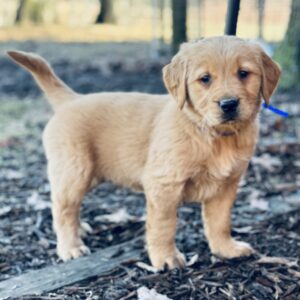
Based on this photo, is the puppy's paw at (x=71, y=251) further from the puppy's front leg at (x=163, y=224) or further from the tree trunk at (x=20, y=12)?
the tree trunk at (x=20, y=12)

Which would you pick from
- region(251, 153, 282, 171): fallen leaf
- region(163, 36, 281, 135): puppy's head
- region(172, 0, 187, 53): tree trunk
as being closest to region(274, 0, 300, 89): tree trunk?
region(172, 0, 187, 53): tree trunk

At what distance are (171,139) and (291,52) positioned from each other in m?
7.02

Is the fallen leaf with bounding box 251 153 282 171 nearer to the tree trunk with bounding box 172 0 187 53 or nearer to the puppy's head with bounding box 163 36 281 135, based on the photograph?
the puppy's head with bounding box 163 36 281 135

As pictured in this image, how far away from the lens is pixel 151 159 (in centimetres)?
405

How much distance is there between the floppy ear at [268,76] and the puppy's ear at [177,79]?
0.49 m

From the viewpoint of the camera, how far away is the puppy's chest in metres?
3.87

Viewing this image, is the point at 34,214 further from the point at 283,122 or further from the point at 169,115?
the point at 283,122

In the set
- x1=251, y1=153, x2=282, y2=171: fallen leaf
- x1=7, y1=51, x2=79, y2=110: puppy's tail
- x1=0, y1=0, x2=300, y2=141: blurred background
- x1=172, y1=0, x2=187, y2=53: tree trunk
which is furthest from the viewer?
x1=172, y1=0, x2=187, y2=53: tree trunk

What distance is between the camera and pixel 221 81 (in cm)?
362

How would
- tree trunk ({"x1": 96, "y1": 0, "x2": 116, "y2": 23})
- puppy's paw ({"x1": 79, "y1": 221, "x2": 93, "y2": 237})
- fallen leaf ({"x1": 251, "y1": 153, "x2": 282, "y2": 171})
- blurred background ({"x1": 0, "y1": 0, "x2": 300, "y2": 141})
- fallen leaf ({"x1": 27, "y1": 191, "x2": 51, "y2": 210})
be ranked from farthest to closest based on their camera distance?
1. tree trunk ({"x1": 96, "y1": 0, "x2": 116, "y2": 23})
2. blurred background ({"x1": 0, "y1": 0, "x2": 300, "y2": 141})
3. fallen leaf ({"x1": 251, "y1": 153, "x2": 282, "y2": 171})
4. fallen leaf ({"x1": 27, "y1": 191, "x2": 51, "y2": 210})
5. puppy's paw ({"x1": 79, "y1": 221, "x2": 93, "y2": 237})

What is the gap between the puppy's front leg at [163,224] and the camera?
3932 millimetres

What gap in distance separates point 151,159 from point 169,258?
69cm

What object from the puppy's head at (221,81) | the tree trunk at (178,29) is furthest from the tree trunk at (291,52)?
the puppy's head at (221,81)

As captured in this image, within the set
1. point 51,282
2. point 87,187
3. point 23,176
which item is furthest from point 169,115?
point 23,176
